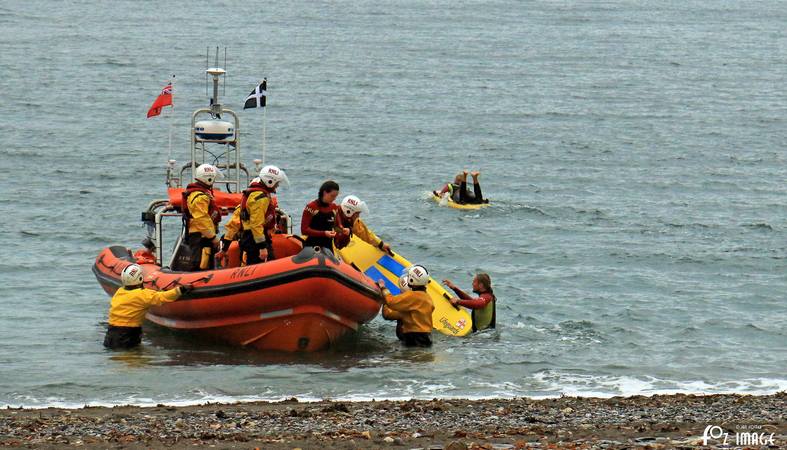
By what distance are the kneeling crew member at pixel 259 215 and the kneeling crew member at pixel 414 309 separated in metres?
1.36

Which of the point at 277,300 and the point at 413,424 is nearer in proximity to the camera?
the point at 413,424

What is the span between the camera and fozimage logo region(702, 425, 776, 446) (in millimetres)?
9234

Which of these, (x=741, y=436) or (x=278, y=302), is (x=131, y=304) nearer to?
(x=278, y=302)

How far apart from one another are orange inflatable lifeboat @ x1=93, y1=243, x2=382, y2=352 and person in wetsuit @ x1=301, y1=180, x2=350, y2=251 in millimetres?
643

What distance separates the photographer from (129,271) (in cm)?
Answer: 1401

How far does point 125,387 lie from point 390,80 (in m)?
35.0

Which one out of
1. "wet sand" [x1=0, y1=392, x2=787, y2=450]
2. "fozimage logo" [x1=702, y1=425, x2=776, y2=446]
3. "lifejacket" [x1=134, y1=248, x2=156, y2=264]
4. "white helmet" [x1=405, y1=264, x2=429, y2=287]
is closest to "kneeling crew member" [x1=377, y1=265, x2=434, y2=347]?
"white helmet" [x1=405, y1=264, x2=429, y2=287]

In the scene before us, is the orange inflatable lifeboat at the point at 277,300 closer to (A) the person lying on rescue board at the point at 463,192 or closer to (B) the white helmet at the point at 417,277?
(B) the white helmet at the point at 417,277

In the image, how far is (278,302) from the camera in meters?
13.6

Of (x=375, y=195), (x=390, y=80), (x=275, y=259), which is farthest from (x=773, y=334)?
(x=390, y=80)

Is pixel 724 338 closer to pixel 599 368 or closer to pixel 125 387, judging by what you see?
pixel 599 368

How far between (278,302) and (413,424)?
3417 millimetres

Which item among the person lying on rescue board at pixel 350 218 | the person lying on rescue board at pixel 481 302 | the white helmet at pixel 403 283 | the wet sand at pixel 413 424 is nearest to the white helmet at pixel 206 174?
the person lying on rescue board at pixel 350 218

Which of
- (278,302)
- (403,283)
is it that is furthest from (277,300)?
(403,283)
